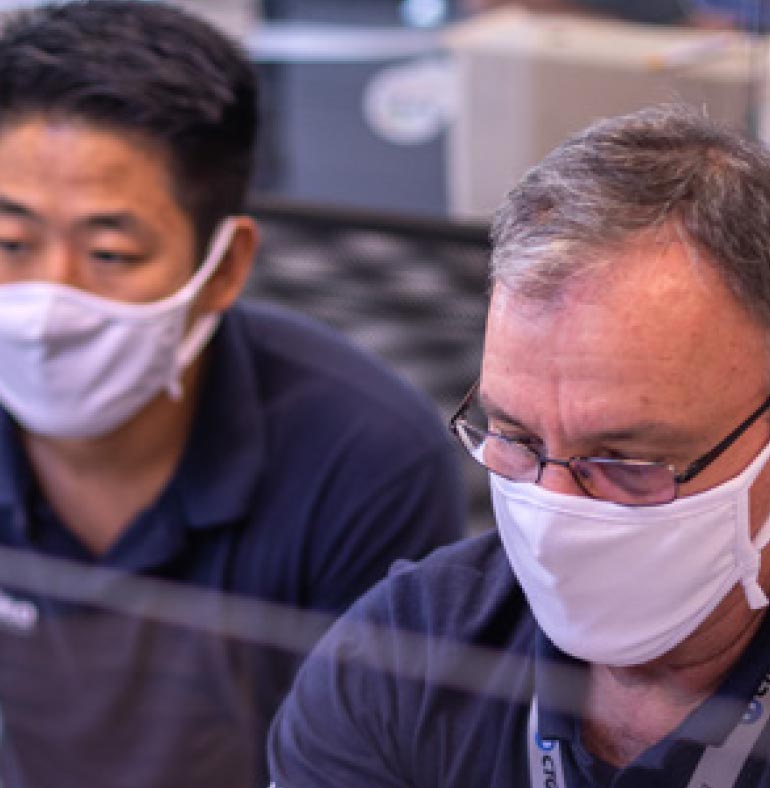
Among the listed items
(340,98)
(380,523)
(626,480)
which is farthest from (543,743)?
(340,98)

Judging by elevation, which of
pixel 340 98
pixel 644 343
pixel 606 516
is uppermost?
pixel 644 343

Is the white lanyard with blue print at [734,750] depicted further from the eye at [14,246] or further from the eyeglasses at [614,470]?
the eye at [14,246]

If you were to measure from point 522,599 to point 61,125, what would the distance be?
61 cm

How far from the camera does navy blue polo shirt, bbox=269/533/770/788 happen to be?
3.24 ft

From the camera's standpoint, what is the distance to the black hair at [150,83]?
1.43 m

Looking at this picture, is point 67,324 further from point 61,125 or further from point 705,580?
point 705,580

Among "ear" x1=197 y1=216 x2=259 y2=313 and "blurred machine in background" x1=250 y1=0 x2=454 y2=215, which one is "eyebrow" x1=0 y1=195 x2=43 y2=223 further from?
"blurred machine in background" x1=250 y1=0 x2=454 y2=215

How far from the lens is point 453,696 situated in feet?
3.39

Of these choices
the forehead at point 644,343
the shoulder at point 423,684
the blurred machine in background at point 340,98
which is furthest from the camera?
the blurred machine in background at point 340,98

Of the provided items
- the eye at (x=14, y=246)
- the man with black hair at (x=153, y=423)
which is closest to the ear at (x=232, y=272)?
the man with black hair at (x=153, y=423)

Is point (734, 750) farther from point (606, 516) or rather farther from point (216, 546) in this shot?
point (216, 546)

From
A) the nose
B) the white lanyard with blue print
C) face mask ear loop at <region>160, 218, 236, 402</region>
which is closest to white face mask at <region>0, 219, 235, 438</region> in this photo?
face mask ear loop at <region>160, 218, 236, 402</region>

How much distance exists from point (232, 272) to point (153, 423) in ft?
0.50

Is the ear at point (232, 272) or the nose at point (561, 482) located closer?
the nose at point (561, 482)
